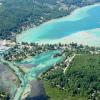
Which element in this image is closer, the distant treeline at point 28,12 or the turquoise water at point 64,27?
A: the turquoise water at point 64,27

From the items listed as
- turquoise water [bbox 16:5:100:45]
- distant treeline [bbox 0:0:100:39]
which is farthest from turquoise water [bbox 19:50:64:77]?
distant treeline [bbox 0:0:100:39]

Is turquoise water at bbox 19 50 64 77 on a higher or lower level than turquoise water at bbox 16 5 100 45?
lower

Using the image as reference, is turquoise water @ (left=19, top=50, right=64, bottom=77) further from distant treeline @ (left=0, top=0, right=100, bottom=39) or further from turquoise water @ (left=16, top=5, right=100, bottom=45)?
distant treeline @ (left=0, top=0, right=100, bottom=39)

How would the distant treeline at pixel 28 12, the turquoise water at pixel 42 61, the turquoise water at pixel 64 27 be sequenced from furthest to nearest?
the distant treeline at pixel 28 12
the turquoise water at pixel 64 27
the turquoise water at pixel 42 61

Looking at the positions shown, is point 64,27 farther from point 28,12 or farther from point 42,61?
point 42,61

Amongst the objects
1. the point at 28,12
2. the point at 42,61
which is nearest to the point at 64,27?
the point at 28,12

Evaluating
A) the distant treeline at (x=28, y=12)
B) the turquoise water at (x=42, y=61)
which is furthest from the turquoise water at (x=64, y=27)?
the turquoise water at (x=42, y=61)

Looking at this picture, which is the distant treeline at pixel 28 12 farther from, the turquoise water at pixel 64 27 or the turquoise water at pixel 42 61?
the turquoise water at pixel 42 61

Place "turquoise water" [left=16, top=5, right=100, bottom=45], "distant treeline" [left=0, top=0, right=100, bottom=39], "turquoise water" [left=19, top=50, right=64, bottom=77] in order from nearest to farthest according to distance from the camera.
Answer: "turquoise water" [left=19, top=50, right=64, bottom=77] < "turquoise water" [left=16, top=5, right=100, bottom=45] < "distant treeline" [left=0, top=0, right=100, bottom=39]

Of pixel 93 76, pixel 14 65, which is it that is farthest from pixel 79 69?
pixel 14 65

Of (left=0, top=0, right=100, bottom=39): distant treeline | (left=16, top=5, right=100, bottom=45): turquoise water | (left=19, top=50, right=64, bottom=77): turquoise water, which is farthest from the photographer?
(left=0, top=0, right=100, bottom=39): distant treeline
